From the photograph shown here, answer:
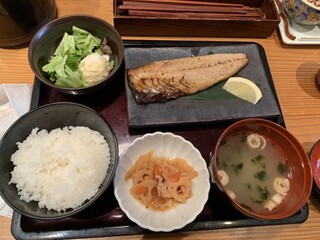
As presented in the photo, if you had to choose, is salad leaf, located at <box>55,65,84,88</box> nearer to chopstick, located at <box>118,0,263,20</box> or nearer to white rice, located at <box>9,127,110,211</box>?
white rice, located at <box>9,127,110,211</box>

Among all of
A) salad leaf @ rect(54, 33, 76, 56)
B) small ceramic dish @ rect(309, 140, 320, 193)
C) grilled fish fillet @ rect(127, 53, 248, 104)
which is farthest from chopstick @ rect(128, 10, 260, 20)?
small ceramic dish @ rect(309, 140, 320, 193)

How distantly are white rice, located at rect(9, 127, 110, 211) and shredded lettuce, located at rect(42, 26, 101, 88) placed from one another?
10.7 inches

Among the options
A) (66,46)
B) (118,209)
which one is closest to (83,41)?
(66,46)

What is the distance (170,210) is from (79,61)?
896mm

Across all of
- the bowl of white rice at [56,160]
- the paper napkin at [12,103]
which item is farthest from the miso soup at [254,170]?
the paper napkin at [12,103]

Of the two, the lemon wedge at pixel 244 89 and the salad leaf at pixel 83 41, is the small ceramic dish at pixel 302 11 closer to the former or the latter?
the lemon wedge at pixel 244 89

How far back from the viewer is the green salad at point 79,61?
144cm

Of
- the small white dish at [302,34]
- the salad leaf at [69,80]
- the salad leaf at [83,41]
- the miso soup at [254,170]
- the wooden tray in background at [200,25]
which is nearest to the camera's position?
the miso soup at [254,170]

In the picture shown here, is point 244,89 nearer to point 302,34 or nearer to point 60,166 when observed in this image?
point 302,34

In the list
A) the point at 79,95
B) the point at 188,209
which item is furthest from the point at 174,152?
the point at 79,95

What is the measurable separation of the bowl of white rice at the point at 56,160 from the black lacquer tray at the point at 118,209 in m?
0.12

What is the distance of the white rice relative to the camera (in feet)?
3.85

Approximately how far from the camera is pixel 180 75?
1577mm

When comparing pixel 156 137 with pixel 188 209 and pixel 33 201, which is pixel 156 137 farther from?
pixel 33 201
